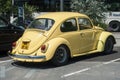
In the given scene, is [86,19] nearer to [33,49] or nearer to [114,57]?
[114,57]

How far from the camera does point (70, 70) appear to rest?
1067 cm

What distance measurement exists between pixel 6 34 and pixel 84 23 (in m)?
2.78

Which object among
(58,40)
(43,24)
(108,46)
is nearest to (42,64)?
(58,40)

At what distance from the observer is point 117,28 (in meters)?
21.3

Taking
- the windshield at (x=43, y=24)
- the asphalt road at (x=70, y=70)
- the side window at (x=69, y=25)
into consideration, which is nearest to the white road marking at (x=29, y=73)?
the asphalt road at (x=70, y=70)

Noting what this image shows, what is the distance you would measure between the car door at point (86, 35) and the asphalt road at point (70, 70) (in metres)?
0.37

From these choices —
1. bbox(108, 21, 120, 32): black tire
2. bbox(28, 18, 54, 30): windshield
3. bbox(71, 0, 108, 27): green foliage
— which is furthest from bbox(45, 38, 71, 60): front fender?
bbox(108, 21, 120, 32): black tire

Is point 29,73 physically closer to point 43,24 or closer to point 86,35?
point 43,24

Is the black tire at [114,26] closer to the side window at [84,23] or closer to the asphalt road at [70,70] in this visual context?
the side window at [84,23]

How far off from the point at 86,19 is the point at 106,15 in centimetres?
807

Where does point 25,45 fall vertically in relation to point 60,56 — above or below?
above

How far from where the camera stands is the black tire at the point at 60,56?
36.4 ft

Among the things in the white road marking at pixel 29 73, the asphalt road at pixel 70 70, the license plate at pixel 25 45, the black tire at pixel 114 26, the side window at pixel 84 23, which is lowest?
the asphalt road at pixel 70 70

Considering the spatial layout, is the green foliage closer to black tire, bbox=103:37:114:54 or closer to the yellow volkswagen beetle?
black tire, bbox=103:37:114:54
